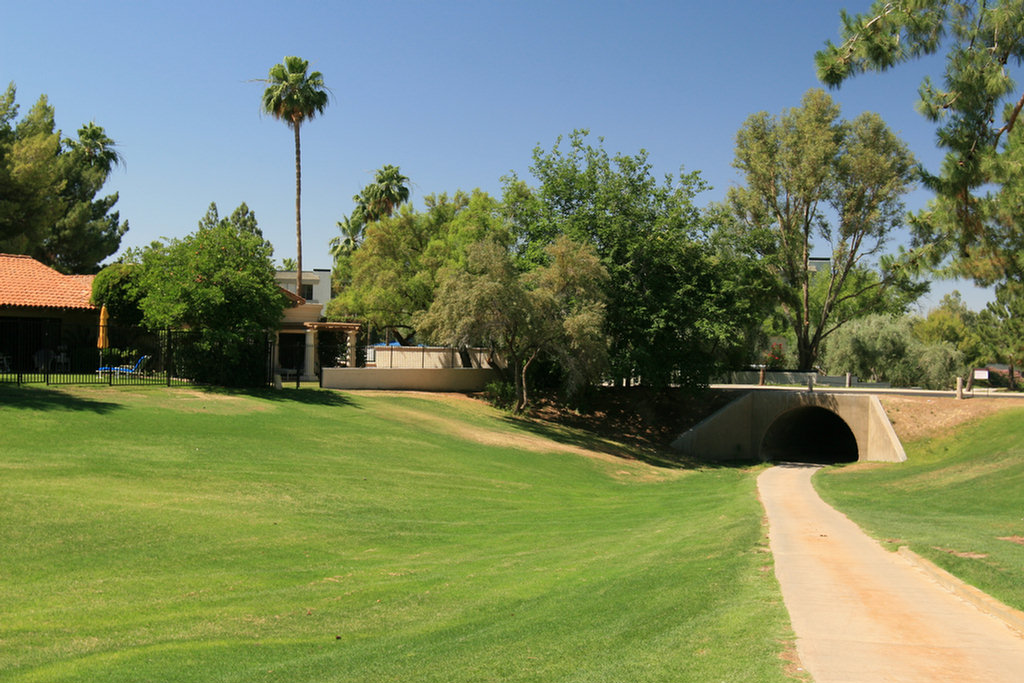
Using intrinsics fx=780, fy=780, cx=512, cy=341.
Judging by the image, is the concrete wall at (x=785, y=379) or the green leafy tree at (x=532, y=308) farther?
the concrete wall at (x=785, y=379)

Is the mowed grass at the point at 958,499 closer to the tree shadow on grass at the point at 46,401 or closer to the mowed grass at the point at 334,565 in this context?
the mowed grass at the point at 334,565

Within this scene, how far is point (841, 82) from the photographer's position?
1514cm

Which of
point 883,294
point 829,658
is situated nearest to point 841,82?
point 829,658

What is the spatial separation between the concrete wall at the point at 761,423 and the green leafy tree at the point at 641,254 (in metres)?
3.12

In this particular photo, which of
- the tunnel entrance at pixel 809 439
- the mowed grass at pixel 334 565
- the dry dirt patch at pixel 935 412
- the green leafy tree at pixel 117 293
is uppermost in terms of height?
the green leafy tree at pixel 117 293

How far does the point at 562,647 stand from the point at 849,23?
13.1m

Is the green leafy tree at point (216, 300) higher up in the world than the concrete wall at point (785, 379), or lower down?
higher up

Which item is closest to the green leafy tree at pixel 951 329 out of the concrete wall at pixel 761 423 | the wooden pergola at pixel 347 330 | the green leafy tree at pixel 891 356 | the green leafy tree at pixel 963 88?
the green leafy tree at pixel 891 356

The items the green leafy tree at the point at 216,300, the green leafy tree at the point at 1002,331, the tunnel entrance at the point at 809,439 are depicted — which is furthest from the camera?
the tunnel entrance at the point at 809,439

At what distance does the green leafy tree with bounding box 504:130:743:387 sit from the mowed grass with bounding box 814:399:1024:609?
34.0ft

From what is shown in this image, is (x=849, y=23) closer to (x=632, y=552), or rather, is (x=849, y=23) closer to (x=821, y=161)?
(x=632, y=552)

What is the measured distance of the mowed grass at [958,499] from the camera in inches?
437

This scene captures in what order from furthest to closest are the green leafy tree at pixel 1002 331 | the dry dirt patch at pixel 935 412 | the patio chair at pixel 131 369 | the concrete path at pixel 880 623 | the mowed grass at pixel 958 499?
1. the dry dirt patch at pixel 935 412
2. the green leafy tree at pixel 1002 331
3. the patio chair at pixel 131 369
4. the mowed grass at pixel 958 499
5. the concrete path at pixel 880 623

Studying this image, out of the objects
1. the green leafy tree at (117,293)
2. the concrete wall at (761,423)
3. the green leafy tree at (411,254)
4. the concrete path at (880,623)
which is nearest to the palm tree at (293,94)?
the green leafy tree at (411,254)
